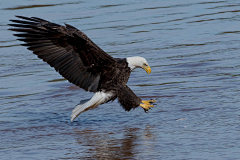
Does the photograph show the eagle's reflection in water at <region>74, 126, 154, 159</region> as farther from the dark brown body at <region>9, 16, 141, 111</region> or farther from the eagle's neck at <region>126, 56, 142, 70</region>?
the eagle's neck at <region>126, 56, 142, 70</region>

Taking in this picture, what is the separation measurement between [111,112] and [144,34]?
14.3 feet

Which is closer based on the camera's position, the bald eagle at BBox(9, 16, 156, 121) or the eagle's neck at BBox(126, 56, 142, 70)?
the bald eagle at BBox(9, 16, 156, 121)

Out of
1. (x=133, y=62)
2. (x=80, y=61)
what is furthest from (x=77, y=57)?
(x=133, y=62)

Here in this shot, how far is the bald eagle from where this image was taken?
5863 mm

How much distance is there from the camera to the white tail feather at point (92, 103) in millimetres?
6156

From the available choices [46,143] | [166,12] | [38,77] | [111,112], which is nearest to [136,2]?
[166,12]

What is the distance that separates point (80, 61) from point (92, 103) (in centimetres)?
51

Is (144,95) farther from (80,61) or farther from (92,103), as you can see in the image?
(80,61)

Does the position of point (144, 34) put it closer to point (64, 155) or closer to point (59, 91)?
point (59, 91)

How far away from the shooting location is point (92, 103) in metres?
6.21

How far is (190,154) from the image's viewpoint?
4824 millimetres

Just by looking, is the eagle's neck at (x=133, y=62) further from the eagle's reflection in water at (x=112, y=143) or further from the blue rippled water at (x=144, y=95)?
the eagle's reflection in water at (x=112, y=143)

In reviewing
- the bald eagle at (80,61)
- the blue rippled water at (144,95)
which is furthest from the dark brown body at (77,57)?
the blue rippled water at (144,95)

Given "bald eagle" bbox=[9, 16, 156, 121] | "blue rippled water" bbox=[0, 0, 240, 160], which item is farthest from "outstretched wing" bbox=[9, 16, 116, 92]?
"blue rippled water" bbox=[0, 0, 240, 160]
